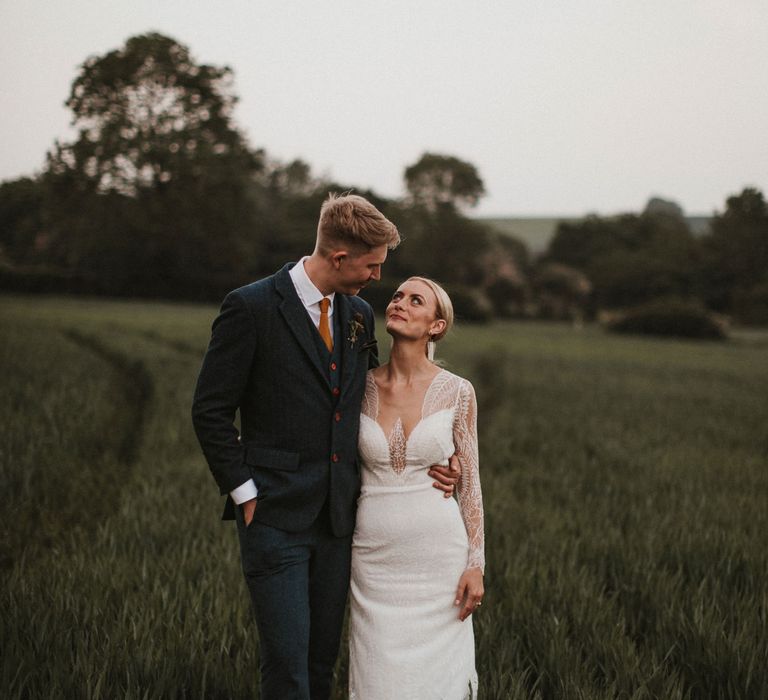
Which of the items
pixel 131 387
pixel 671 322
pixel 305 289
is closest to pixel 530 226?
pixel 671 322

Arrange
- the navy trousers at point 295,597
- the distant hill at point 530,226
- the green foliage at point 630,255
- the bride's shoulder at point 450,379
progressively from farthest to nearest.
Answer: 1. the distant hill at point 530,226
2. the green foliage at point 630,255
3. the bride's shoulder at point 450,379
4. the navy trousers at point 295,597

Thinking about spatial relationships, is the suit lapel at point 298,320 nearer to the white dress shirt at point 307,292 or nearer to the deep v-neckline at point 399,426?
the white dress shirt at point 307,292

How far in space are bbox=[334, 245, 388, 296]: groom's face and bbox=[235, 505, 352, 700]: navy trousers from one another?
0.81 m

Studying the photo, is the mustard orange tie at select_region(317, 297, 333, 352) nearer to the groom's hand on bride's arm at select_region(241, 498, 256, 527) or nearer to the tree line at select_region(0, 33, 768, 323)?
the groom's hand on bride's arm at select_region(241, 498, 256, 527)

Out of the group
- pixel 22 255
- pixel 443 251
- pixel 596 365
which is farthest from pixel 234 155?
pixel 596 365

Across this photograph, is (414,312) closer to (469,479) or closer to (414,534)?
(469,479)

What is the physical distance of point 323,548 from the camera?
239 centimetres

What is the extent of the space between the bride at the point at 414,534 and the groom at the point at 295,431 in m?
0.08

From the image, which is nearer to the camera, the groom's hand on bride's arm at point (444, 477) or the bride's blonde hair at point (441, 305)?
the groom's hand on bride's arm at point (444, 477)

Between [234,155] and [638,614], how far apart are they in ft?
109

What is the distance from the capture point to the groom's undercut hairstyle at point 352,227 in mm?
2219

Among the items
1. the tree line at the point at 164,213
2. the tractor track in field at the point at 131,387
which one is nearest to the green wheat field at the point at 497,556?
the tractor track in field at the point at 131,387

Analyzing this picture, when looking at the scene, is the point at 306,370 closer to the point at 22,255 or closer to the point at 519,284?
the point at 22,255

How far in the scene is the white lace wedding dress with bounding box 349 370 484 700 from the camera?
2.28 m
